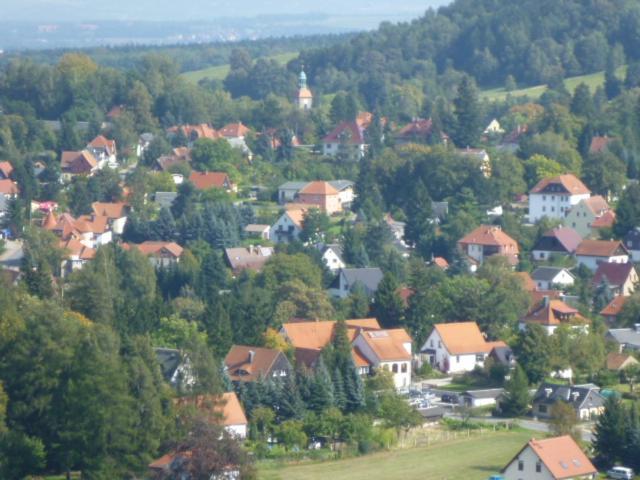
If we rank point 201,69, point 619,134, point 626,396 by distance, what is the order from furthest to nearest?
point 201,69, point 619,134, point 626,396

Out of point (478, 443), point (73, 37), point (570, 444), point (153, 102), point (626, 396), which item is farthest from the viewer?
point (73, 37)

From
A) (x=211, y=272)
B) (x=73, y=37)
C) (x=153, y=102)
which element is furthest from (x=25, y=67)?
(x=73, y=37)

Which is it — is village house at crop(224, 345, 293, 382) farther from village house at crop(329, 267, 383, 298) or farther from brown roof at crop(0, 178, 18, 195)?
brown roof at crop(0, 178, 18, 195)

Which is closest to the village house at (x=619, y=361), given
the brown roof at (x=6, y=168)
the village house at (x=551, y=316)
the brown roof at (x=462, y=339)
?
the village house at (x=551, y=316)

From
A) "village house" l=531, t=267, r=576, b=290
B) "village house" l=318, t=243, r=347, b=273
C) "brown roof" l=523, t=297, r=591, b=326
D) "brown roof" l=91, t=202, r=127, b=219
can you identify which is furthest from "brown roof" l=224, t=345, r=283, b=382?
"brown roof" l=91, t=202, r=127, b=219

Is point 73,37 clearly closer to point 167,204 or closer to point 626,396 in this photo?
point 167,204

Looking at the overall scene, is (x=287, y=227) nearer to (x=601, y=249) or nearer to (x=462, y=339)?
(x=601, y=249)
